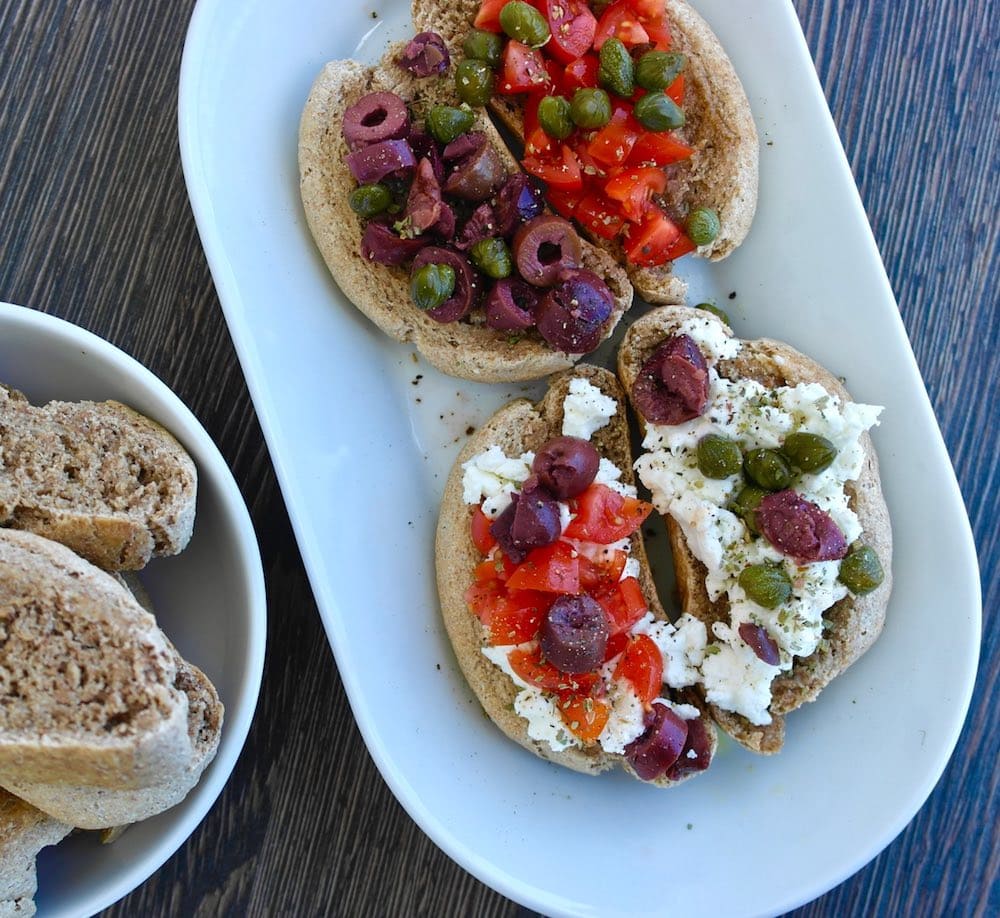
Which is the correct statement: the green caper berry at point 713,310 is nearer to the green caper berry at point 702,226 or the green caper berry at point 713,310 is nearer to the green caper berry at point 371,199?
the green caper berry at point 702,226

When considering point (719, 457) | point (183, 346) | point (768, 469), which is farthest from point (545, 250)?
point (183, 346)

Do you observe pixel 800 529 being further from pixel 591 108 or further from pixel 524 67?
pixel 524 67

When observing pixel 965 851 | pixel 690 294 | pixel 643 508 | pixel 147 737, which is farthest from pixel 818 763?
pixel 147 737

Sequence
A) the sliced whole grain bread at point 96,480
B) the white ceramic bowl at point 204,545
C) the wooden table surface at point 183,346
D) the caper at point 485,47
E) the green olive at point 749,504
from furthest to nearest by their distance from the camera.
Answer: the wooden table surface at point 183,346 → the caper at point 485,47 → the green olive at point 749,504 → the white ceramic bowl at point 204,545 → the sliced whole grain bread at point 96,480

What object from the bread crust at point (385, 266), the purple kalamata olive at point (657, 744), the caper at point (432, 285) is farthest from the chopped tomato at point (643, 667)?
the caper at point (432, 285)

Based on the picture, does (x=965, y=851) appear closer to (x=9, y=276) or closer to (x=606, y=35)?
(x=606, y=35)

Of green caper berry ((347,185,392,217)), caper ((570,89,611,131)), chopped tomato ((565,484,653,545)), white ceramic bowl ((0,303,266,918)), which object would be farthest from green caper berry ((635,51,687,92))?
white ceramic bowl ((0,303,266,918))
